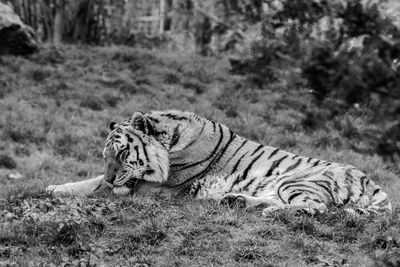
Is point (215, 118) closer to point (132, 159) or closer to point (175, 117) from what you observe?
point (175, 117)

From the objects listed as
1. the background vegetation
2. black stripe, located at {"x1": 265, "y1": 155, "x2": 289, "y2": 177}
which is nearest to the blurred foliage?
the background vegetation

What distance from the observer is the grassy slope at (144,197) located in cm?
513

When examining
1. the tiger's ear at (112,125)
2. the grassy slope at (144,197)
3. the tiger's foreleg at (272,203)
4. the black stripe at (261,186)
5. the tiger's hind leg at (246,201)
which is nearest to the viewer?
the grassy slope at (144,197)

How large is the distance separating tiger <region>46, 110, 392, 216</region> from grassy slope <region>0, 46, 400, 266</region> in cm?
36

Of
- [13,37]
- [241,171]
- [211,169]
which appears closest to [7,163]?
[211,169]

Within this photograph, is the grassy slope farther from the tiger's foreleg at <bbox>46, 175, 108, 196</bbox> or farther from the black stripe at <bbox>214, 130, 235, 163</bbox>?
the black stripe at <bbox>214, 130, 235, 163</bbox>

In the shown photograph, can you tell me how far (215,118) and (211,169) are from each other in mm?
4953

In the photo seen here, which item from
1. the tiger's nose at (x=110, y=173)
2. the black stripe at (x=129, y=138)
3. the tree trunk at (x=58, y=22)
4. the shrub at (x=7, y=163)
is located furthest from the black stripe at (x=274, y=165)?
the tree trunk at (x=58, y=22)

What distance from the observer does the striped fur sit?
6.33 metres

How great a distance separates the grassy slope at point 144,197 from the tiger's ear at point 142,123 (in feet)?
2.90

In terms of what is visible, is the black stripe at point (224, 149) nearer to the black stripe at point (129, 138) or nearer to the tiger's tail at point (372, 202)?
the black stripe at point (129, 138)

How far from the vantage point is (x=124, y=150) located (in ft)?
22.6

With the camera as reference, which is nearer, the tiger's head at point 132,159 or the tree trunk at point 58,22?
the tiger's head at point 132,159

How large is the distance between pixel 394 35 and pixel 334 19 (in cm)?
29
